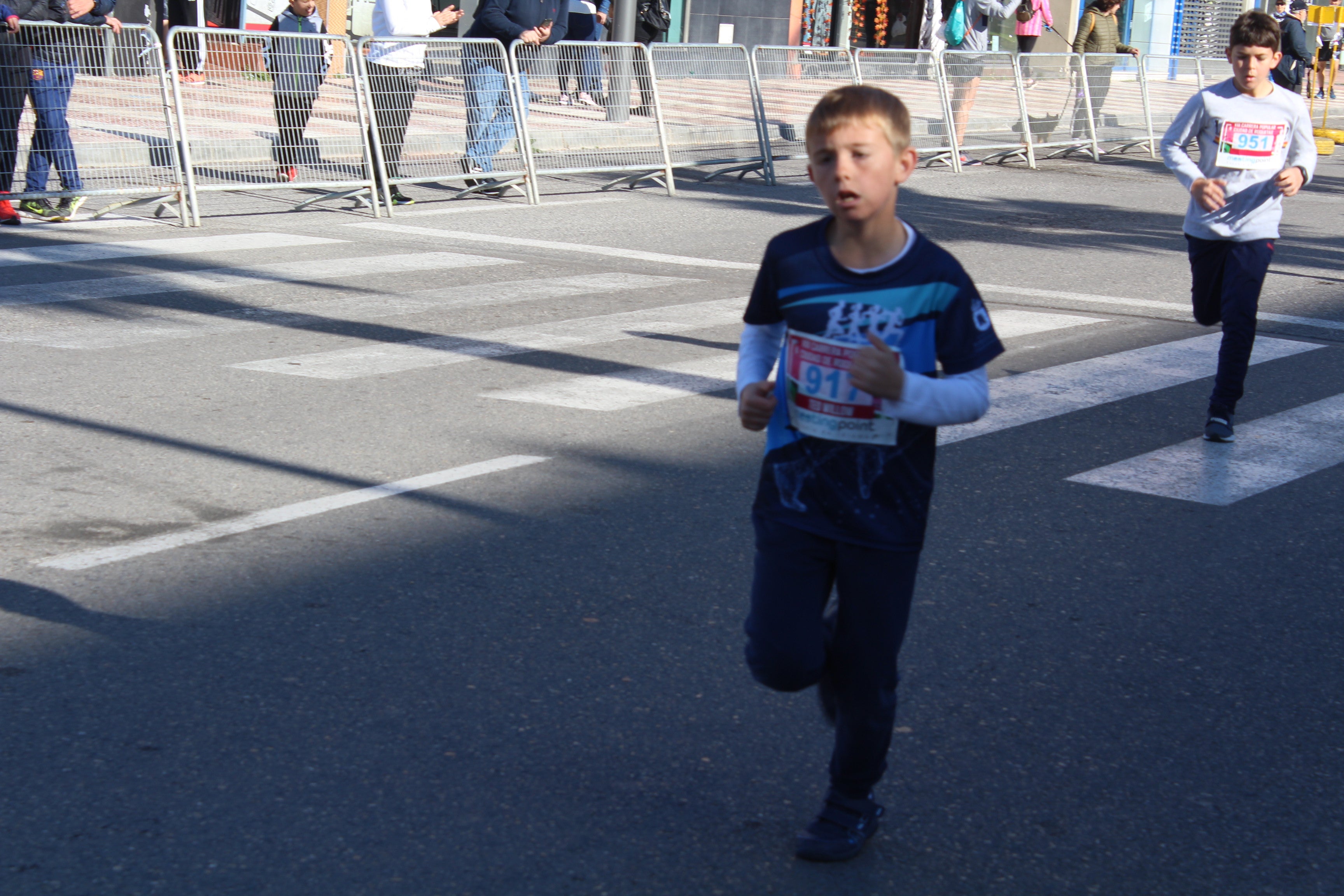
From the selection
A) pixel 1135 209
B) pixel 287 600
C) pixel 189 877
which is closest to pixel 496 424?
pixel 287 600

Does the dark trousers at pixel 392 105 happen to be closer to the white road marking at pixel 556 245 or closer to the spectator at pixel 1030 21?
the white road marking at pixel 556 245

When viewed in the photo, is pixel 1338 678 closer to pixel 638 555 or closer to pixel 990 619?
pixel 990 619

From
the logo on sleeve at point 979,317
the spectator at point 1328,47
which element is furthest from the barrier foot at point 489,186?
the spectator at point 1328,47

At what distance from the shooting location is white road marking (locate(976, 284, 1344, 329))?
360 inches

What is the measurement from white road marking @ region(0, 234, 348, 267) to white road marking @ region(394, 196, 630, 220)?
1551 mm

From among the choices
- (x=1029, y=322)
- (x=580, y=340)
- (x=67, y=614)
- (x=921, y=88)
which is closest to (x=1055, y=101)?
(x=921, y=88)

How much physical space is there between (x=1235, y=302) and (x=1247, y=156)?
61 centimetres

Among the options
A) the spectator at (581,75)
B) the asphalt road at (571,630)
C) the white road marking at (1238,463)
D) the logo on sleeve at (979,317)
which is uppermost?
the logo on sleeve at (979,317)

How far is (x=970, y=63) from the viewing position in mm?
17828

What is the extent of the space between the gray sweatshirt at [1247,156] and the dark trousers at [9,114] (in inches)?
313

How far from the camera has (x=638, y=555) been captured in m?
4.70

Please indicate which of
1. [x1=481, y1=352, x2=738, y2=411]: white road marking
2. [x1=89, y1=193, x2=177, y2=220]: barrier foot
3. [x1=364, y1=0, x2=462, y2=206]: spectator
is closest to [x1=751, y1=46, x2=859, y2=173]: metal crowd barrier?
[x1=364, y1=0, x2=462, y2=206]: spectator

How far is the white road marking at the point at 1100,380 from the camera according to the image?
663cm

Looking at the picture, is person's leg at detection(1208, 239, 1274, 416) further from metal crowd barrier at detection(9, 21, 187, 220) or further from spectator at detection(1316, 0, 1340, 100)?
spectator at detection(1316, 0, 1340, 100)
